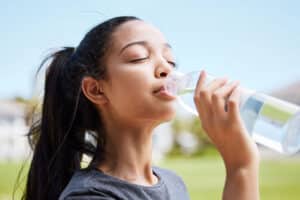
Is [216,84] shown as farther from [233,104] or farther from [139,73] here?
[139,73]

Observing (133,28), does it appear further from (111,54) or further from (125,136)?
(125,136)

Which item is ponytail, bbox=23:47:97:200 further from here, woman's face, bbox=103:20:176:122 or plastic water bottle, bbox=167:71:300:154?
plastic water bottle, bbox=167:71:300:154

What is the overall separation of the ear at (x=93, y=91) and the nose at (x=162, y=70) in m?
0.10

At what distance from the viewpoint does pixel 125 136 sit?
928 mm

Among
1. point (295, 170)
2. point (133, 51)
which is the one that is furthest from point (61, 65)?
point (295, 170)

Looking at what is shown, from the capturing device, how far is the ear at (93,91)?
93 cm

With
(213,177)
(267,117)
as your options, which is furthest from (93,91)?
(213,177)

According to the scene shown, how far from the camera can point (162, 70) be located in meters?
0.89

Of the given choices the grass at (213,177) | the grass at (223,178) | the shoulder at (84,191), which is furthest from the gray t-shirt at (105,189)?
the grass at (223,178)

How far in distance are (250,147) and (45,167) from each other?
15.6 inches

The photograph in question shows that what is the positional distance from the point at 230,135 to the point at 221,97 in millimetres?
58

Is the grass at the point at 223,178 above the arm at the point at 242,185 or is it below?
below

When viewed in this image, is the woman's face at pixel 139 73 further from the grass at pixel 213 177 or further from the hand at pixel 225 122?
the grass at pixel 213 177

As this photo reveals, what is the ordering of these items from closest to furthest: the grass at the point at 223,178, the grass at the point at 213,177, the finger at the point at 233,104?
1. the finger at the point at 233,104
2. the grass at the point at 213,177
3. the grass at the point at 223,178
